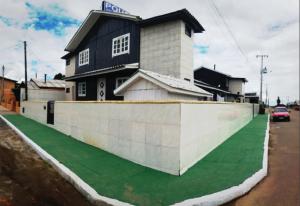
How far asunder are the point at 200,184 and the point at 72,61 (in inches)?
875

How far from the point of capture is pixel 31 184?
5.84 meters

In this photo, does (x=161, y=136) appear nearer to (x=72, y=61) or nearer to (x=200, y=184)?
(x=200, y=184)

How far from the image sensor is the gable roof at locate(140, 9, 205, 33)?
14.0 m

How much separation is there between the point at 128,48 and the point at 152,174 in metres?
12.1

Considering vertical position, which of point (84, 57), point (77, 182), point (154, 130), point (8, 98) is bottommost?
point (77, 182)

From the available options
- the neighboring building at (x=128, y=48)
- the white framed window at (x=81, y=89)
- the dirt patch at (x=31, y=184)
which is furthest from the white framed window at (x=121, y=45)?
the dirt patch at (x=31, y=184)

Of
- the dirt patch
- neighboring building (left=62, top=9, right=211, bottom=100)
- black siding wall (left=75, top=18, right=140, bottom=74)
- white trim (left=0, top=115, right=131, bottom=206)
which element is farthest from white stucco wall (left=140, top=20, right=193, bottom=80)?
the dirt patch

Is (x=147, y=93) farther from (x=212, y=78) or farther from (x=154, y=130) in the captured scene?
(x=212, y=78)

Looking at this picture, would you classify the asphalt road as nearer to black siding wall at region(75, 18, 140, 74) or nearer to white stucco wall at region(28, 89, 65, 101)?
black siding wall at region(75, 18, 140, 74)

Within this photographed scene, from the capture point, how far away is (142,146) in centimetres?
721

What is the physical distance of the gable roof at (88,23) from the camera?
16.9 metres

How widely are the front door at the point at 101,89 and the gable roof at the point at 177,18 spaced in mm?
6013

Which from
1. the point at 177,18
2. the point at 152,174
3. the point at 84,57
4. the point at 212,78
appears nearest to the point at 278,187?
the point at 152,174

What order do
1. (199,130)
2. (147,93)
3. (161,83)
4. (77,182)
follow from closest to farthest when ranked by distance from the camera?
1. (77,182)
2. (199,130)
3. (161,83)
4. (147,93)
